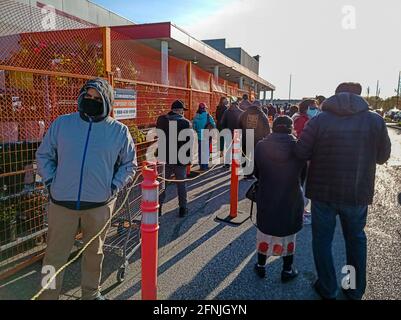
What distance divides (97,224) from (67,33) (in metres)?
4.53

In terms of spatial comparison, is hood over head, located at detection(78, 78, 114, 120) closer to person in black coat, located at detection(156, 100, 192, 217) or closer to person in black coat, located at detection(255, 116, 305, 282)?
person in black coat, located at detection(255, 116, 305, 282)

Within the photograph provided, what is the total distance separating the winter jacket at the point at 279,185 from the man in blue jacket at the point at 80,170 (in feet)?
4.87

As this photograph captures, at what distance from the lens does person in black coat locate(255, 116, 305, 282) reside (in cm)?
317

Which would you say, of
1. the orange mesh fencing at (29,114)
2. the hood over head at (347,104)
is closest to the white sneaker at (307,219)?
the hood over head at (347,104)

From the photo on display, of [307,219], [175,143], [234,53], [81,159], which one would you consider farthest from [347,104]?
→ [234,53]

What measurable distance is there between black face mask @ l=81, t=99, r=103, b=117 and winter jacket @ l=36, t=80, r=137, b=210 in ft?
0.17

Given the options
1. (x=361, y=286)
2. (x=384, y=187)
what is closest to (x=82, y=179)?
(x=361, y=286)

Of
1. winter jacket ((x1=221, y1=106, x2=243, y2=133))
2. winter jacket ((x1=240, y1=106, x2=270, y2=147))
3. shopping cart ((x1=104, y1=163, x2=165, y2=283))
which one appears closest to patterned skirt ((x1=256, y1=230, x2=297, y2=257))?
shopping cart ((x1=104, y1=163, x2=165, y2=283))

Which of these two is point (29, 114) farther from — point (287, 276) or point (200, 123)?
point (200, 123)

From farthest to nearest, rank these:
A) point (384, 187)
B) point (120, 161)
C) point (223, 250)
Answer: point (384, 187), point (223, 250), point (120, 161)

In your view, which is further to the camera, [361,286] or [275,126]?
[275,126]

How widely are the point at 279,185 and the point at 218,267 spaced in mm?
1225
